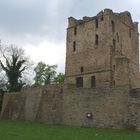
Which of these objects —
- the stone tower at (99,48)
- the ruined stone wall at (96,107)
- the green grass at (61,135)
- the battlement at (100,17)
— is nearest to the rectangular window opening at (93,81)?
the stone tower at (99,48)

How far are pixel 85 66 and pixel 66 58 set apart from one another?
355 centimetres

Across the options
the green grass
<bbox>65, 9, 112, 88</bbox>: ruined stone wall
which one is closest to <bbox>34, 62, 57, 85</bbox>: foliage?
<bbox>65, 9, 112, 88</bbox>: ruined stone wall

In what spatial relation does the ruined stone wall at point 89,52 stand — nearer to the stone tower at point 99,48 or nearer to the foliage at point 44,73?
the stone tower at point 99,48

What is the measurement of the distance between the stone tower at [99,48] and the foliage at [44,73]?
21116mm

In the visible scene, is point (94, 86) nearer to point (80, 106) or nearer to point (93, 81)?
point (93, 81)

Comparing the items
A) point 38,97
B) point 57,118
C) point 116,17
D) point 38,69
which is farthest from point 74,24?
point 38,69

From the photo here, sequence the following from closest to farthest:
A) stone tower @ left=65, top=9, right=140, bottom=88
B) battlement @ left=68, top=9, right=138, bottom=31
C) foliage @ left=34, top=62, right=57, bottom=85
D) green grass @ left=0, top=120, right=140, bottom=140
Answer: green grass @ left=0, top=120, right=140, bottom=140, stone tower @ left=65, top=9, right=140, bottom=88, battlement @ left=68, top=9, right=138, bottom=31, foliage @ left=34, top=62, right=57, bottom=85

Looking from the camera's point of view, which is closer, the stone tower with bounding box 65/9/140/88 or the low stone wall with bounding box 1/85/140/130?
the low stone wall with bounding box 1/85/140/130

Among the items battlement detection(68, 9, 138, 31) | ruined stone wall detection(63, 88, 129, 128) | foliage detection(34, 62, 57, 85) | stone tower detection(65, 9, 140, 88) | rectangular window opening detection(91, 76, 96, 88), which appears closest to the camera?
ruined stone wall detection(63, 88, 129, 128)

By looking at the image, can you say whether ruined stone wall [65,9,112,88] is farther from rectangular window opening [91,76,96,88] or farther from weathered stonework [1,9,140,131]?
rectangular window opening [91,76,96,88]

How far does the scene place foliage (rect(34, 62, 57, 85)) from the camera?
204 ft

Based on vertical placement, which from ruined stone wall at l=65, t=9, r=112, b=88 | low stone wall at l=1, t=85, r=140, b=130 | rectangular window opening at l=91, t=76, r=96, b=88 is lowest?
low stone wall at l=1, t=85, r=140, b=130

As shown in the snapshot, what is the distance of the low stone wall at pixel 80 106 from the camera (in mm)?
23797

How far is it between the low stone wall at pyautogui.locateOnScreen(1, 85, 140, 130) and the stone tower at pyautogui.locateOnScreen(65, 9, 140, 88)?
614 centimetres
